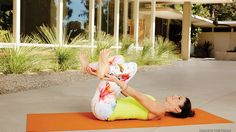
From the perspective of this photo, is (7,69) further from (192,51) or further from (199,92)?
(192,51)

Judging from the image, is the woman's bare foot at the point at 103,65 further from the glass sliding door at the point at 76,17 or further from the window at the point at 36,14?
the glass sliding door at the point at 76,17

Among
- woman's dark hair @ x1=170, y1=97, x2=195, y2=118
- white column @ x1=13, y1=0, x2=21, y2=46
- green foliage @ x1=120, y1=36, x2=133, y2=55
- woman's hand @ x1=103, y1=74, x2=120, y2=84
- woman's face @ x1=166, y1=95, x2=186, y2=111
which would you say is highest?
white column @ x1=13, y1=0, x2=21, y2=46

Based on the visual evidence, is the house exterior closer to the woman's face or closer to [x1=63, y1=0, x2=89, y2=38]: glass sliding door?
[x1=63, y1=0, x2=89, y2=38]: glass sliding door

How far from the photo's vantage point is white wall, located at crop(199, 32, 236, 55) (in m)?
32.8

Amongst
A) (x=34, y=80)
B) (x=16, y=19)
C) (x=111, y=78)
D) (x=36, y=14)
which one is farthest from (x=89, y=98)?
(x=36, y=14)

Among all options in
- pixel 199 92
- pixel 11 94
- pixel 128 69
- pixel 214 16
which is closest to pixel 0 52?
pixel 11 94

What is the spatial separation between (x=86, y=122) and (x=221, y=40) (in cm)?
2930

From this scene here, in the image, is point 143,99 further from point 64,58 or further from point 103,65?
point 64,58

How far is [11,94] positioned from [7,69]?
5.63 feet

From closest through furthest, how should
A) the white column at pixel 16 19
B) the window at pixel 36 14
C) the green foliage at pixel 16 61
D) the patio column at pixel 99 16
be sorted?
1. the green foliage at pixel 16 61
2. the white column at pixel 16 19
3. the window at pixel 36 14
4. the patio column at pixel 99 16

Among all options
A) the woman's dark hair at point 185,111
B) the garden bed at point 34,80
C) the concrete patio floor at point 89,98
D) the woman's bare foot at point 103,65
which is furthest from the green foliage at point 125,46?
the woman's bare foot at point 103,65

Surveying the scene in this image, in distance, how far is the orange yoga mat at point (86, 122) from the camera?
15.8ft

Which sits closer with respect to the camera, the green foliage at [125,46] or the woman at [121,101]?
the woman at [121,101]

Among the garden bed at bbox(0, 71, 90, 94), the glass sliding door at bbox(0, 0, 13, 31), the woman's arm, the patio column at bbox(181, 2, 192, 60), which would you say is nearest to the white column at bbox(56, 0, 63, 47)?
the glass sliding door at bbox(0, 0, 13, 31)
